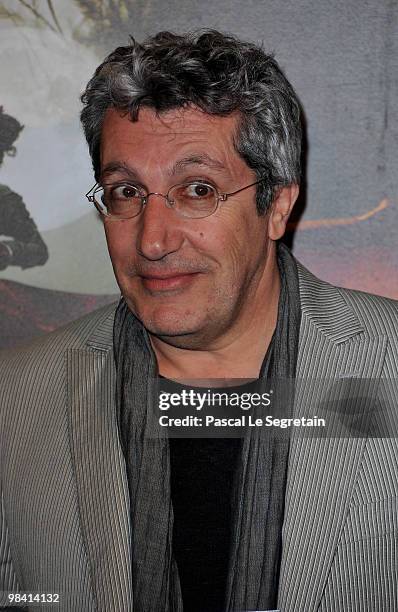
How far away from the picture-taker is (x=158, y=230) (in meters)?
1.78

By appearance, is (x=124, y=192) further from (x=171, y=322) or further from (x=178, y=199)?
(x=171, y=322)

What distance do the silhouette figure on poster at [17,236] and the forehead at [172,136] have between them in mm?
627

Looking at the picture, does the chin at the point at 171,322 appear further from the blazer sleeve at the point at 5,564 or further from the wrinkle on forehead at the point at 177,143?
the blazer sleeve at the point at 5,564

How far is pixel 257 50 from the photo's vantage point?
2.00 m

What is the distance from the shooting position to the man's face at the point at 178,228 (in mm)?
1796

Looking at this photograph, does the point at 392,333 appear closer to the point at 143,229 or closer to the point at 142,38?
the point at 143,229

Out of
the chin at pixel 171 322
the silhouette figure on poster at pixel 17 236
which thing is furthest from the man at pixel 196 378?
the silhouette figure on poster at pixel 17 236

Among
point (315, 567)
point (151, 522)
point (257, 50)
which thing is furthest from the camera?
point (257, 50)

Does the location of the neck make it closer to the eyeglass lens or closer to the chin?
the chin

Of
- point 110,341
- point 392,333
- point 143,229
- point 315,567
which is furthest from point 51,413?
point 392,333

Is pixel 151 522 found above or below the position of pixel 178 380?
below

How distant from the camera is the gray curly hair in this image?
184 centimetres

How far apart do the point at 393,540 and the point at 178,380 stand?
0.62 meters

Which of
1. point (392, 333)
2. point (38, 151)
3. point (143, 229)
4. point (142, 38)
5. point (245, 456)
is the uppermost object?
point (142, 38)
